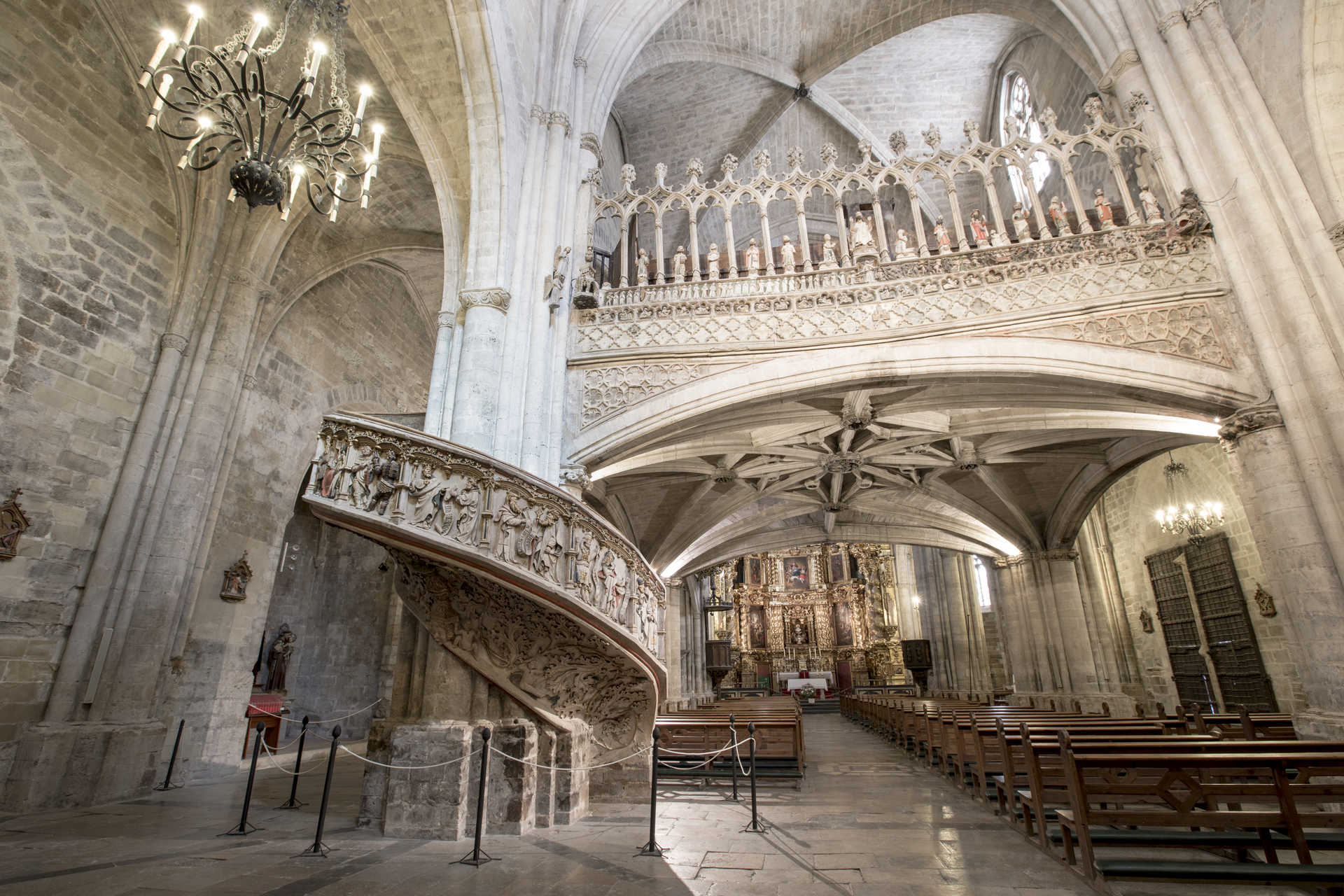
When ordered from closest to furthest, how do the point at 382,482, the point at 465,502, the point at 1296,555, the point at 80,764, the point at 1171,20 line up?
1. the point at 382,482
2. the point at 465,502
3. the point at 1296,555
4. the point at 80,764
5. the point at 1171,20

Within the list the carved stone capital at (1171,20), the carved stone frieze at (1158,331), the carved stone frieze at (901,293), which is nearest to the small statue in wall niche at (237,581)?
the carved stone frieze at (901,293)

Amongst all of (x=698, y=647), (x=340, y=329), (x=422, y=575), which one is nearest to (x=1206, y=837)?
(x=422, y=575)

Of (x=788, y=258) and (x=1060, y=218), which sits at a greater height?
(x=1060, y=218)

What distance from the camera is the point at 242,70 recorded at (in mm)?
5133

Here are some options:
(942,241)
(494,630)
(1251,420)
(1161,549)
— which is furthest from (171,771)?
(1161,549)

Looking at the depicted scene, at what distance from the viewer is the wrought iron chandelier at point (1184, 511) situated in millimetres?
10641

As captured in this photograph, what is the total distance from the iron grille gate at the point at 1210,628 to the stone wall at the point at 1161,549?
0.20m

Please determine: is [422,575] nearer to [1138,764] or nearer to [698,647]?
[1138,764]

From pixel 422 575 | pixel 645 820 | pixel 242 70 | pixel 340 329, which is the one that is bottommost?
pixel 645 820

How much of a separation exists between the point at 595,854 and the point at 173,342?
9.18 m

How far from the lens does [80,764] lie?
723 centimetres

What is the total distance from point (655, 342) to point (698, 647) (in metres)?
15.8

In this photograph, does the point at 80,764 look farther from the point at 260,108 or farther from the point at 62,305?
the point at 260,108

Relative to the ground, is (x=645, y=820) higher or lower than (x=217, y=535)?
lower
